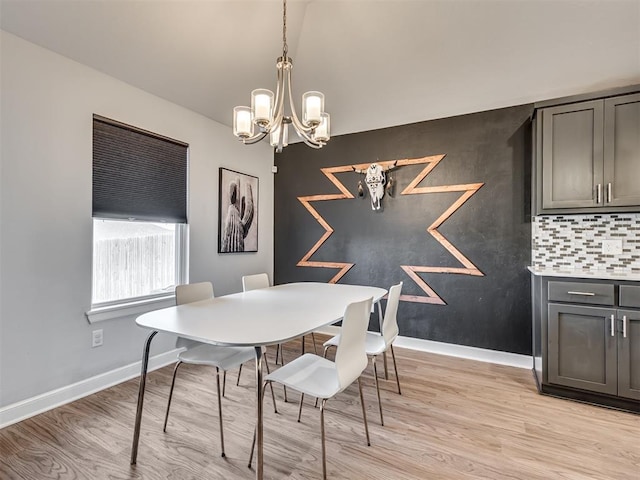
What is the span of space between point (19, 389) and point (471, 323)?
12.2 ft

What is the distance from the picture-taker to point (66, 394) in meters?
2.28

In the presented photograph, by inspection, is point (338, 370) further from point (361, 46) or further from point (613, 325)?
point (361, 46)

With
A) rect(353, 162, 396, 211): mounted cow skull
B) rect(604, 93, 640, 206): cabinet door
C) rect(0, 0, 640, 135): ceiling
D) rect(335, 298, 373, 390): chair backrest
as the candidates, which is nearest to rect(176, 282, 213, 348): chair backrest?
rect(335, 298, 373, 390): chair backrest

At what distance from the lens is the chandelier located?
6.05 feet

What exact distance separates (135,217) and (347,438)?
7.91 ft

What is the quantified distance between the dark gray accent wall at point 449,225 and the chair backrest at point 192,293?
1.95m

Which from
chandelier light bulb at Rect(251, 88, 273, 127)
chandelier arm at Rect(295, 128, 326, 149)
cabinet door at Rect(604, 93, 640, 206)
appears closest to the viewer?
chandelier light bulb at Rect(251, 88, 273, 127)

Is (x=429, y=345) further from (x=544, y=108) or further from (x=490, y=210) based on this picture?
(x=544, y=108)

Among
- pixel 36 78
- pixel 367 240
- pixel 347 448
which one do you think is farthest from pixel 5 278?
pixel 367 240

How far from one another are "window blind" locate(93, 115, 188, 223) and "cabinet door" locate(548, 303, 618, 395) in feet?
11.2

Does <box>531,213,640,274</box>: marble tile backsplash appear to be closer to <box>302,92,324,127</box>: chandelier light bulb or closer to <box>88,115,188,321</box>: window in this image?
<box>302,92,324,127</box>: chandelier light bulb

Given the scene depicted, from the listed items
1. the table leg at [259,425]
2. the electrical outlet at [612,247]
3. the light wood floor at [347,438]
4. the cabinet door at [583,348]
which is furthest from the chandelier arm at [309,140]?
the electrical outlet at [612,247]

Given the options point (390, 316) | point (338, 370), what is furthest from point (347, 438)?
point (390, 316)

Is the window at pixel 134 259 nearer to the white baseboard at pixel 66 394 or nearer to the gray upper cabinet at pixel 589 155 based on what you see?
the white baseboard at pixel 66 394
